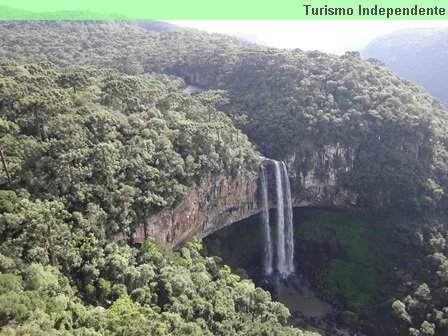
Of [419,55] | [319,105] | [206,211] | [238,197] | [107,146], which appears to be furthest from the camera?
[419,55]

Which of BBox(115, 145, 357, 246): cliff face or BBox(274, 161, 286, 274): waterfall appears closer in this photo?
BBox(115, 145, 357, 246): cliff face

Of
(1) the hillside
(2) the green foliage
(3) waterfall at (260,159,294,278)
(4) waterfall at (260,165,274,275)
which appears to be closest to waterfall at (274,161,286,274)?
(3) waterfall at (260,159,294,278)

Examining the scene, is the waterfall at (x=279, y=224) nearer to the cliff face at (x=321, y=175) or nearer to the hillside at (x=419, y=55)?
the cliff face at (x=321, y=175)

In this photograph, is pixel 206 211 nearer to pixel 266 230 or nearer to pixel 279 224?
pixel 266 230

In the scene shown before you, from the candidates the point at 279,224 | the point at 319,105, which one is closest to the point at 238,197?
the point at 279,224

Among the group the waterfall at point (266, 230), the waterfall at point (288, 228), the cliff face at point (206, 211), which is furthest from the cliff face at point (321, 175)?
the cliff face at point (206, 211)

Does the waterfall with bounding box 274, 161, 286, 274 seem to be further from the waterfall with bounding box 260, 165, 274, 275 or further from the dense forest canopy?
the dense forest canopy
